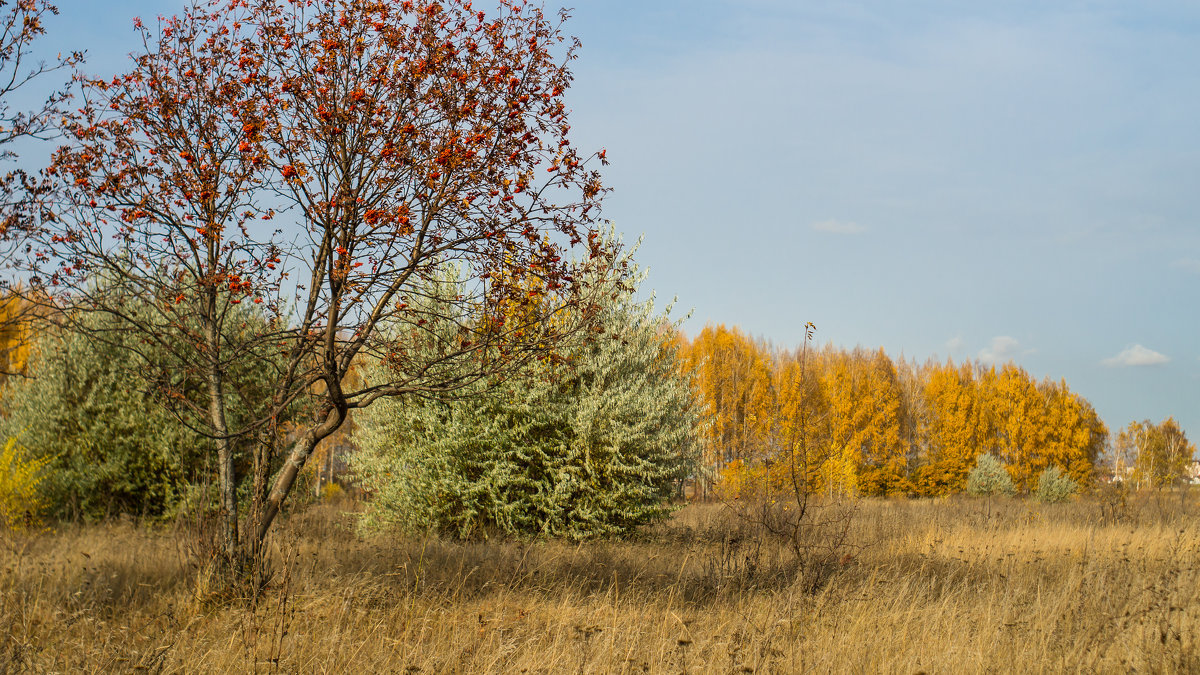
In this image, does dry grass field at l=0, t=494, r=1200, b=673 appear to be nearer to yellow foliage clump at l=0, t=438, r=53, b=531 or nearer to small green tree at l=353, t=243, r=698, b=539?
small green tree at l=353, t=243, r=698, b=539

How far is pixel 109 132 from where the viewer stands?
584cm

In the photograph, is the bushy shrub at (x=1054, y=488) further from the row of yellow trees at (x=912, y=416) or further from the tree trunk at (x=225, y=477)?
the tree trunk at (x=225, y=477)

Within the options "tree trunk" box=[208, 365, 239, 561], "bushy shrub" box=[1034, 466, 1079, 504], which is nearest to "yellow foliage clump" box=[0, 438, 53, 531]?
"tree trunk" box=[208, 365, 239, 561]

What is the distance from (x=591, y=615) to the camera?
607 centimetres

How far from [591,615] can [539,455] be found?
20.4ft

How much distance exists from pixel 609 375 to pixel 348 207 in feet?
25.7

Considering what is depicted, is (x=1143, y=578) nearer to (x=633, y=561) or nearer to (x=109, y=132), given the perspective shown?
(x=633, y=561)

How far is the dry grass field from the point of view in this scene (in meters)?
4.85

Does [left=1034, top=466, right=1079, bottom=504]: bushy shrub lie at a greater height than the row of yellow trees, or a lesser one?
lesser

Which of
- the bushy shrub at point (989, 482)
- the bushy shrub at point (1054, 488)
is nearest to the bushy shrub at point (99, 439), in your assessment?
the bushy shrub at point (1054, 488)

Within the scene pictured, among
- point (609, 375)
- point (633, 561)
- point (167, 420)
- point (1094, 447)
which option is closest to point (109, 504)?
point (167, 420)

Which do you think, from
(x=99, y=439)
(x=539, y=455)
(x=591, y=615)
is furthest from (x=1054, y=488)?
(x=99, y=439)

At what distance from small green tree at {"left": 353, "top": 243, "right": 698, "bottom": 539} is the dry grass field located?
2.03 m

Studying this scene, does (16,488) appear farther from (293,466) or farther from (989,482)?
(989,482)
